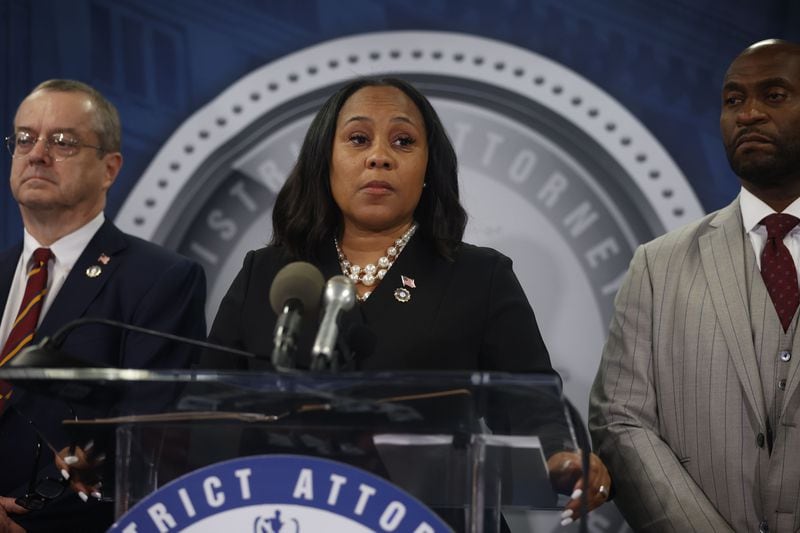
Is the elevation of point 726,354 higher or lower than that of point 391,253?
lower

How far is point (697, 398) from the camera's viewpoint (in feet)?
7.78

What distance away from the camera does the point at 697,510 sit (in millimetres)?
2250

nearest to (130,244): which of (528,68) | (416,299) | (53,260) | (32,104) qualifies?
(53,260)

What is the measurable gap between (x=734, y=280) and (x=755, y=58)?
18.2 inches

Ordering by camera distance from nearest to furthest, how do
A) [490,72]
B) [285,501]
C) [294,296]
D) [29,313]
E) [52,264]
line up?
[285,501], [294,296], [29,313], [52,264], [490,72]

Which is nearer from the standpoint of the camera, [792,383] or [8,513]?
[792,383]

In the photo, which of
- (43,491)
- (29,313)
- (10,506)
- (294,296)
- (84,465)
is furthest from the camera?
(29,313)

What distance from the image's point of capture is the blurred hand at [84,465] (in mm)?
1802

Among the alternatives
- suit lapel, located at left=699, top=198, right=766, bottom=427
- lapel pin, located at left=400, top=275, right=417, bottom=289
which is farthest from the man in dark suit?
suit lapel, located at left=699, top=198, right=766, bottom=427

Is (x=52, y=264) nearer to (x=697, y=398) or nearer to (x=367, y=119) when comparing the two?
(x=367, y=119)

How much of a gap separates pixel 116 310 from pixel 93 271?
13 cm

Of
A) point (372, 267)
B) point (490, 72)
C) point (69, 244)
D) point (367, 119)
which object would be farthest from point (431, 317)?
point (490, 72)

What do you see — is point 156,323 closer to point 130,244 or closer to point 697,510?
point 130,244

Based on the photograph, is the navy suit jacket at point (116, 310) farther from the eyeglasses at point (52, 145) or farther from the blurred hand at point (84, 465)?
the blurred hand at point (84, 465)
